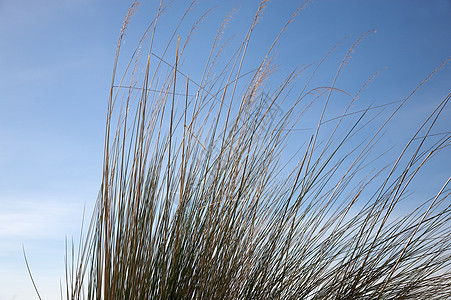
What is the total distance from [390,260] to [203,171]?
0.98 m

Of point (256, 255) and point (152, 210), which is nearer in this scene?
point (152, 210)

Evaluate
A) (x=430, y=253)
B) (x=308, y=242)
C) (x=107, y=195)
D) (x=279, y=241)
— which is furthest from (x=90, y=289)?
(x=430, y=253)

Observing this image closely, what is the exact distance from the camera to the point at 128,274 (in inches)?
65.2

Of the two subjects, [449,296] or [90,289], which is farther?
[449,296]

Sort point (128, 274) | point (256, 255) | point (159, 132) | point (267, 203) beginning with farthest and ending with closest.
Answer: point (267, 203)
point (256, 255)
point (159, 132)
point (128, 274)

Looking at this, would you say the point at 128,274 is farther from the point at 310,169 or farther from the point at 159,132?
the point at 310,169

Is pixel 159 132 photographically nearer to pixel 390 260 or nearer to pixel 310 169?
pixel 310 169

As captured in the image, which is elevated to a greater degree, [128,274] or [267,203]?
[267,203]

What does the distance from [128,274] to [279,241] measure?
2.26 feet

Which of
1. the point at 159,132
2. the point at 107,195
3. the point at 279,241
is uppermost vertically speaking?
the point at 159,132

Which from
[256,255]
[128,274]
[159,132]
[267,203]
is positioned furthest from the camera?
[267,203]

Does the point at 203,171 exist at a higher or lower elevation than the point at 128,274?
higher

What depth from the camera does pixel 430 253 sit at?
6.86 ft

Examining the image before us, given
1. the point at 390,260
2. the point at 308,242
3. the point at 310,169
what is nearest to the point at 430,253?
the point at 390,260
